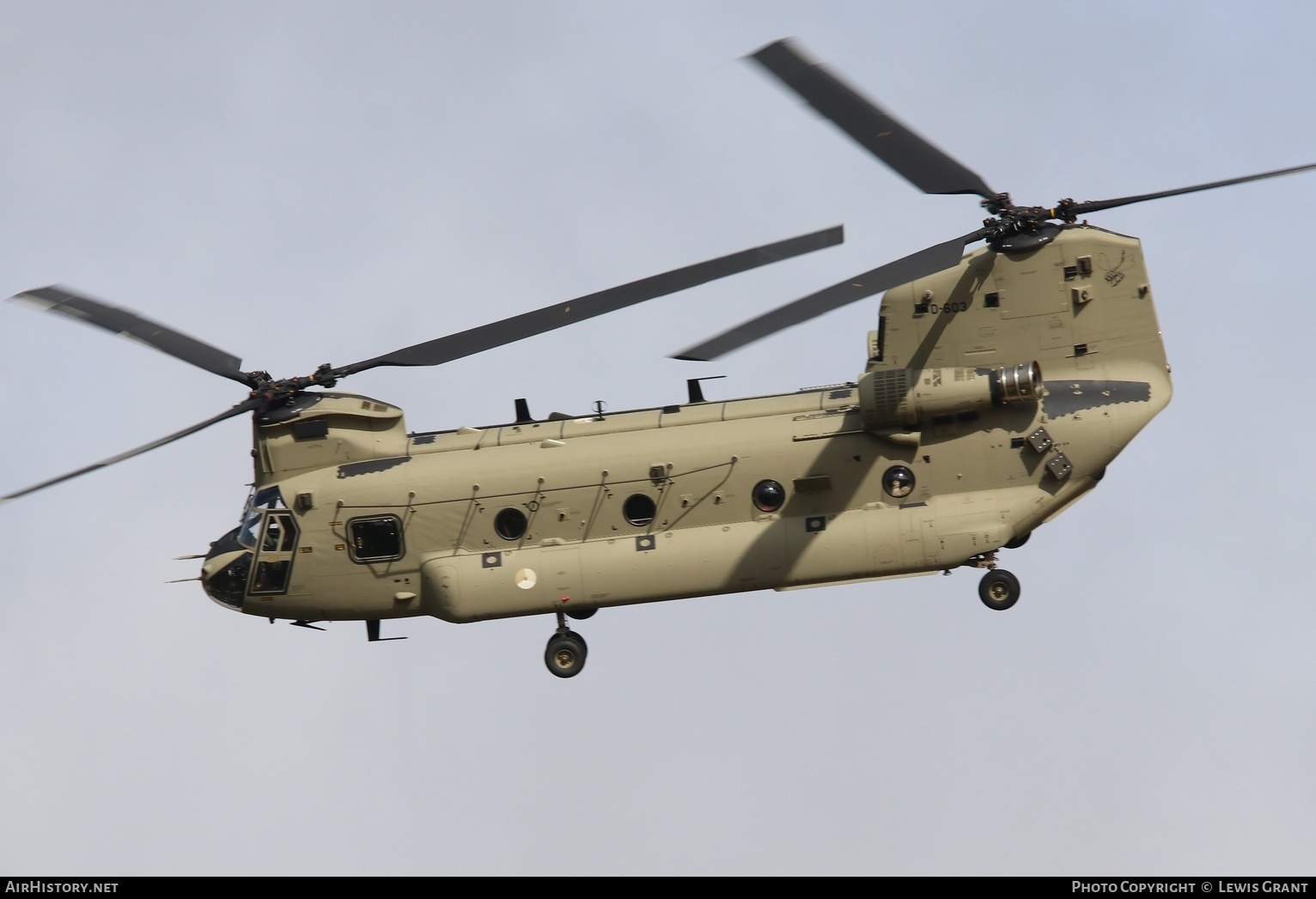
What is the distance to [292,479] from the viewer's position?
2897cm

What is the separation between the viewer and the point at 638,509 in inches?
1087

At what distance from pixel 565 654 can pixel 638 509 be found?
268 cm

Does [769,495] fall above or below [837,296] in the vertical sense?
below

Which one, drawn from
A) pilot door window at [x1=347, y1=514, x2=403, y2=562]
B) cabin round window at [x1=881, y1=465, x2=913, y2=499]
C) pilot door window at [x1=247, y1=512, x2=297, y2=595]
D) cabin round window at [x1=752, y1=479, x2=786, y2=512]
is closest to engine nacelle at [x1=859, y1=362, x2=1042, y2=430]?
cabin round window at [x1=881, y1=465, x2=913, y2=499]

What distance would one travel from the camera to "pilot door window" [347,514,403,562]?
2834cm

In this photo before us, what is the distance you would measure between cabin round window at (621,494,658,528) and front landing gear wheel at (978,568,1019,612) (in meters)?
5.27

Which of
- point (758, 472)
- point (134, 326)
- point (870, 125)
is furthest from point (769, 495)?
point (134, 326)

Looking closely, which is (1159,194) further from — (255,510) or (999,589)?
(255,510)

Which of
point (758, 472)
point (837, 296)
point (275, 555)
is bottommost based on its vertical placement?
point (275, 555)

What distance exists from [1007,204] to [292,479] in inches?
490

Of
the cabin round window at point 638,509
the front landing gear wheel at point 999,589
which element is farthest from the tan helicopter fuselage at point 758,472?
the front landing gear wheel at point 999,589

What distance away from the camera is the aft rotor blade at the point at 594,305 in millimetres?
25781

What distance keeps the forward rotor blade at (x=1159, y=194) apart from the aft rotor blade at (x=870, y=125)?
1.56 meters
